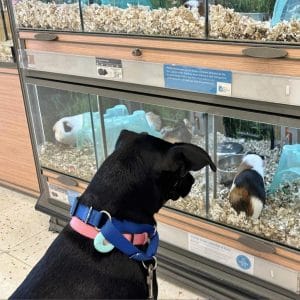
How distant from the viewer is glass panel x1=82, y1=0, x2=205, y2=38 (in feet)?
5.05

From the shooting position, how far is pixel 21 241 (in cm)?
237

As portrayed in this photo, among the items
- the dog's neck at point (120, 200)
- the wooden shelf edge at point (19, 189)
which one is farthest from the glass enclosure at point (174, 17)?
the wooden shelf edge at point (19, 189)

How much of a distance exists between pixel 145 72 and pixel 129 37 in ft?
0.48

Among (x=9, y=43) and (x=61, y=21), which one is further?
(x=9, y=43)

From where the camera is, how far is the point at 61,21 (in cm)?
196

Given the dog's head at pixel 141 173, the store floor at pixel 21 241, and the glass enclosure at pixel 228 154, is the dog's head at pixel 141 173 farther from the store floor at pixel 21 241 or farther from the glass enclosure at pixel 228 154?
the store floor at pixel 21 241

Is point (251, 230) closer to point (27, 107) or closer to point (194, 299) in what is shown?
point (194, 299)

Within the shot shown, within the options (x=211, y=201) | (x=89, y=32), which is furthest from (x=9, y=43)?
(x=211, y=201)

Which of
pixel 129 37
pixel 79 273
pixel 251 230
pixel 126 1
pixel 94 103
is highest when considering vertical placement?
pixel 126 1

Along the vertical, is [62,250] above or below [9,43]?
below

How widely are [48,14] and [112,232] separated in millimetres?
1190

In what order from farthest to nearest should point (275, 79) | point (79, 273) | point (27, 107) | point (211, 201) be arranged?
point (27, 107) < point (211, 201) < point (275, 79) < point (79, 273)

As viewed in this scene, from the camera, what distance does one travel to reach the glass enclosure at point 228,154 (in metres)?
1.57

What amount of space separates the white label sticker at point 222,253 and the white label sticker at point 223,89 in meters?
0.60
